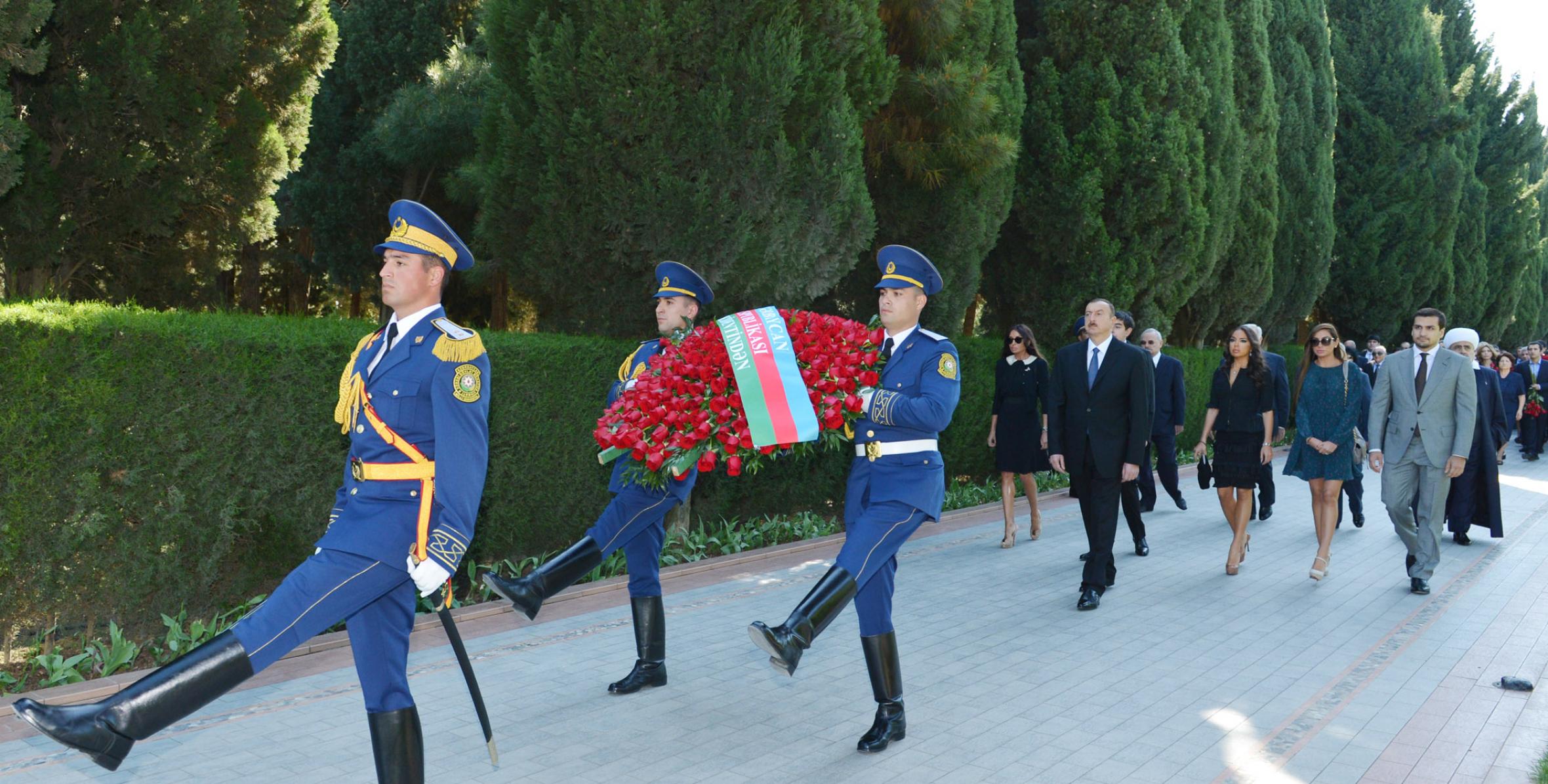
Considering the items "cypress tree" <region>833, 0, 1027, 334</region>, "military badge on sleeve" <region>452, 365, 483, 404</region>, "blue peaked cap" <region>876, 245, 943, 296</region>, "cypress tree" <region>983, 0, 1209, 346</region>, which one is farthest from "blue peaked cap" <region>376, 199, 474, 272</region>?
"cypress tree" <region>983, 0, 1209, 346</region>

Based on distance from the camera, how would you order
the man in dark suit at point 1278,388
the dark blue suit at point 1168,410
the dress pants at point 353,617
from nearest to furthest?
the dress pants at point 353,617
the man in dark suit at point 1278,388
the dark blue suit at point 1168,410

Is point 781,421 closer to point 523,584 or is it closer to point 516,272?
point 523,584

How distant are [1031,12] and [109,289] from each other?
1324 cm

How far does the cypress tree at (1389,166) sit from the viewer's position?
29.0 meters

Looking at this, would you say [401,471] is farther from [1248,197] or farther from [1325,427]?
[1248,197]

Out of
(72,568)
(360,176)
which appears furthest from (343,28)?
(72,568)

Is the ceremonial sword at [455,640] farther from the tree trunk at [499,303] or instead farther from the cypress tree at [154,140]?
the tree trunk at [499,303]

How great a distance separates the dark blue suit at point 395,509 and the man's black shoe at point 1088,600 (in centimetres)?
508

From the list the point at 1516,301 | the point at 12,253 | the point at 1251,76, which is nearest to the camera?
the point at 12,253

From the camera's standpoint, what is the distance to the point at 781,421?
466 cm

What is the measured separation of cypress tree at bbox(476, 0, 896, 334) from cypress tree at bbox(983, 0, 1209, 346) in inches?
268

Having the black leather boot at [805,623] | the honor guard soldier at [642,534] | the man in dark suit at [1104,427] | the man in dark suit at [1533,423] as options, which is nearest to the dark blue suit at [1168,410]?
the man in dark suit at [1104,427]

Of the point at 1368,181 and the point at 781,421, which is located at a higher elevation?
the point at 1368,181

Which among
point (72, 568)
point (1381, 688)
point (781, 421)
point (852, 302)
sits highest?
point (852, 302)
